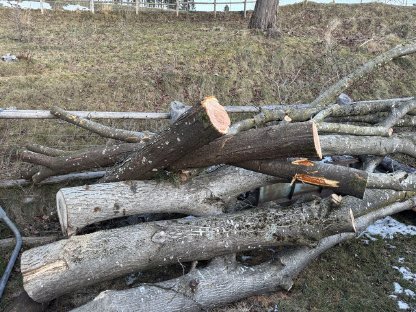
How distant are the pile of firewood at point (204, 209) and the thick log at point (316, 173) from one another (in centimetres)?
1

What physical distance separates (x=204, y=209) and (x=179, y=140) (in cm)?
124

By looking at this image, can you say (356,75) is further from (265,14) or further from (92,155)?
(265,14)

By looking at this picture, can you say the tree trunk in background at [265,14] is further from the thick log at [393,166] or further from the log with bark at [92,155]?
the log with bark at [92,155]

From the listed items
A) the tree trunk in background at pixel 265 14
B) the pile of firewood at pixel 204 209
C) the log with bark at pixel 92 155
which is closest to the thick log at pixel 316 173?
the pile of firewood at pixel 204 209

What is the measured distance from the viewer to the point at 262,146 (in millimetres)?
4129

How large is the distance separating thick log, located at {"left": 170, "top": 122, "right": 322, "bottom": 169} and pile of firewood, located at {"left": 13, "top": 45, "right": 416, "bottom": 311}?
0.01m

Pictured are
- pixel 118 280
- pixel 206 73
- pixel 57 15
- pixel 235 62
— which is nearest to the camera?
pixel 118 280

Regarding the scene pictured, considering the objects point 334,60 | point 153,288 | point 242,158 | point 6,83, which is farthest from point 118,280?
point 334,60

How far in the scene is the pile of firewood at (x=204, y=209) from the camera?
406 centimetres

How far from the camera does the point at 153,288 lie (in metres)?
4.26

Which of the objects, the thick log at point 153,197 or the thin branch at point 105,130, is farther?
the thin branch at point 105,130

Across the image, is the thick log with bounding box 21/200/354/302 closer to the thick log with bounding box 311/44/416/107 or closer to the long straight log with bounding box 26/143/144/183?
the long straight log with bounding box 26/143/144/183

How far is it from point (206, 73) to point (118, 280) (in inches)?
231

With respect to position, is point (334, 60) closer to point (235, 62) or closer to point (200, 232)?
point (235, 62)
